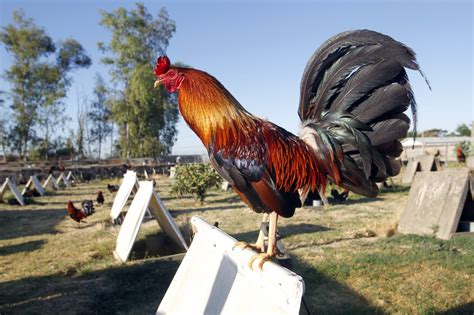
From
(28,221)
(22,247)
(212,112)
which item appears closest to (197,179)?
(28,221)

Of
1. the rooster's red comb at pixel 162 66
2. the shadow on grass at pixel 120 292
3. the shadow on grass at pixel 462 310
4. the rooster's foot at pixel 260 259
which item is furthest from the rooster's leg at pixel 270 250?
the shadow on grass at pixel 462 310

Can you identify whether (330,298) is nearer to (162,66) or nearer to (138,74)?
(162,66)

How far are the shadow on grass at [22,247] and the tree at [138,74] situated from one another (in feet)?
93.3

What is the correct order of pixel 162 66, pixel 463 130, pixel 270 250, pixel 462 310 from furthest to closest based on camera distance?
pixel 463 130 < pixel 462 310 < pixel 162 66 < pixel 270 250

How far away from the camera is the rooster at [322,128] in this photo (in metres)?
2.34

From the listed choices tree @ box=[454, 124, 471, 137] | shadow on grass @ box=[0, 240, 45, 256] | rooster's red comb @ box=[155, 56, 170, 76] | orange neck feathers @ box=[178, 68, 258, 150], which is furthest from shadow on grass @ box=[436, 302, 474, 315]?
tree @ box=[454, 124, 471, 137]

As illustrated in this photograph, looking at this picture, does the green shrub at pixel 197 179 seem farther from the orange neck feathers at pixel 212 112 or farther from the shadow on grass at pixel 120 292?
the orange neck feathers at pixel 212 112

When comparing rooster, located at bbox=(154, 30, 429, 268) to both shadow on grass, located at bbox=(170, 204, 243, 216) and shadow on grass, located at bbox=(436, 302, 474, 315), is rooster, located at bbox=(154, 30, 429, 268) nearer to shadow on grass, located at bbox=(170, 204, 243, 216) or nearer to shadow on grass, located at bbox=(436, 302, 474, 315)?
shadow on grass, located at bbox=(436, 302, 474, 315)

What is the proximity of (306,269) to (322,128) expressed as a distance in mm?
3701

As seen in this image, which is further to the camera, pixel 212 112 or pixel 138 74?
pixel 138 74

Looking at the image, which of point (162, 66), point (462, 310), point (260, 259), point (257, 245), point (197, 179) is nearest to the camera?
point (260, 259)

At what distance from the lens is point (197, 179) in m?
13.8

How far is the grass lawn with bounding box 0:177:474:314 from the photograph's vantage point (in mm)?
4691

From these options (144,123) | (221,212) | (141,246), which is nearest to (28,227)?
(141,246)
